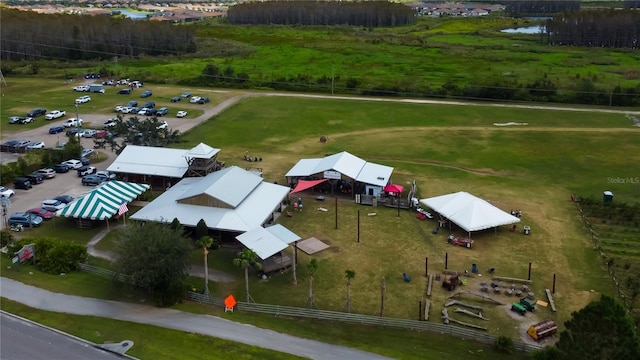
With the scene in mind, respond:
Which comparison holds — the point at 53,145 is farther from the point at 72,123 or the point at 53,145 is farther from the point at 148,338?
the point at 148,338

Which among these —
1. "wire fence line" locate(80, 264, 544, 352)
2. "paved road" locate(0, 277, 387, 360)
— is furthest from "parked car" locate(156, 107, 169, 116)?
"wire fence line" locate(80, 264, 544, 352)

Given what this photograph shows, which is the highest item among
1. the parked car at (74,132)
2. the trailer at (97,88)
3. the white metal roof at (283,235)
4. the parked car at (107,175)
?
the trailer at (97,88)

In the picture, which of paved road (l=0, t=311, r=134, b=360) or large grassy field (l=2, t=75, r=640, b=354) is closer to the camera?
paved road (l=0, t=311, r=134, b=360)

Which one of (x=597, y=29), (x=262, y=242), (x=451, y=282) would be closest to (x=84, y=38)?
(x=262, y=242)

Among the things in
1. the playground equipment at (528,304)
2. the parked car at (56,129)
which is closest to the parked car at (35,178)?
the parked car at (56,129)

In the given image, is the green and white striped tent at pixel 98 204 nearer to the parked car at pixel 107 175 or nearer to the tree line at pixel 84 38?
the parked car at pixel 107 175

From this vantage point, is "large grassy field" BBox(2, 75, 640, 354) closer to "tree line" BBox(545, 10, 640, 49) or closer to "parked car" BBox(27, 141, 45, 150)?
"parked car" BBox(27, 141, 45, 150)

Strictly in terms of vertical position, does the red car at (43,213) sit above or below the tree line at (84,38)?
below
